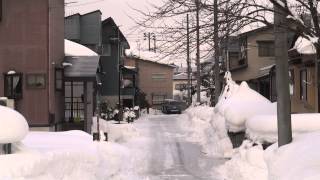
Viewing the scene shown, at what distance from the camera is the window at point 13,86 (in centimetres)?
2195

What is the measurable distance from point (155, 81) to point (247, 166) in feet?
209

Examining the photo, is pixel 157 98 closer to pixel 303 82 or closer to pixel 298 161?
pixel 303 82

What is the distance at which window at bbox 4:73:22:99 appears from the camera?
22.0 metres

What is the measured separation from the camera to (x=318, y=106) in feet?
70.9

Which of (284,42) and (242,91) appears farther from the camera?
(242,91)

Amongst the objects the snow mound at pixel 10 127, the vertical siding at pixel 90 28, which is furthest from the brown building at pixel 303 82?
the vertical siding at pixel 90 28

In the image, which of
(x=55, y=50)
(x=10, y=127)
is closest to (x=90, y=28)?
(x=55, y=50)

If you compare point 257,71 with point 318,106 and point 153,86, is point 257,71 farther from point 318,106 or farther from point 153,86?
point 153,86

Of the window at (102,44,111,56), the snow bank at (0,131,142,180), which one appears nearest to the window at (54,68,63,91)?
the snow bank at (0,131,142,180)

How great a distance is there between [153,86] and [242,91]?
182ft

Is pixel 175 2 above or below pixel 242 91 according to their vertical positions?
above

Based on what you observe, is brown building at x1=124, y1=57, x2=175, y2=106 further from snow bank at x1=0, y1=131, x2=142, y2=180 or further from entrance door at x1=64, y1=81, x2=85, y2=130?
snow bank at x1=0, y1=131, x2=142, y2=180

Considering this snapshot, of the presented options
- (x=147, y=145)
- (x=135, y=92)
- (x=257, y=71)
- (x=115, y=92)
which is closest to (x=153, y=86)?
(x=135, y=92)

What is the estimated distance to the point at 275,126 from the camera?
14.4 metres
